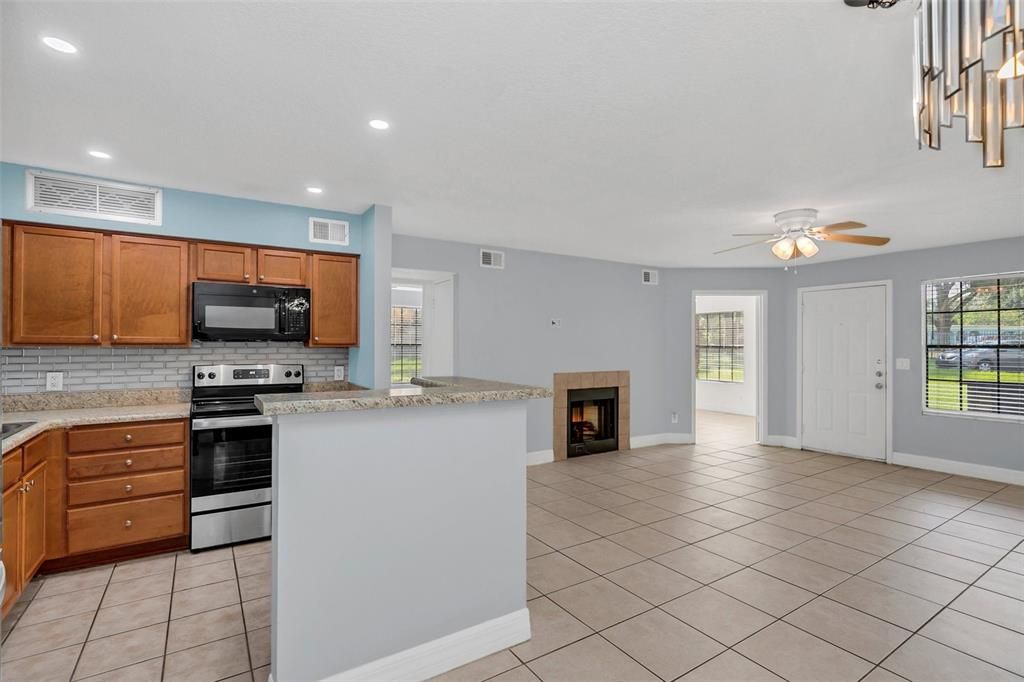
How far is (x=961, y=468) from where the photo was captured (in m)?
5.43

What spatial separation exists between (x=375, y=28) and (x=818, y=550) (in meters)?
3.99

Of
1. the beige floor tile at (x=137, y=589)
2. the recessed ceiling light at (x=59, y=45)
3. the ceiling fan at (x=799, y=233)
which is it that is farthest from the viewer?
the ceiling fan at (x=799, y=233)

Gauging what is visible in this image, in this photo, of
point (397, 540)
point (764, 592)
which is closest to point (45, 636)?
point (397, 540)

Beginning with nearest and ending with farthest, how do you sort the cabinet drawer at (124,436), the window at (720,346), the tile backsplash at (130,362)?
the cabinet drawer at (124,436) < the tile backsplash at (130,362) < the window at (720,346)

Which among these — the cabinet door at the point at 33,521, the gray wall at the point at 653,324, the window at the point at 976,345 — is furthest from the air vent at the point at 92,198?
the window at the point at 976,345

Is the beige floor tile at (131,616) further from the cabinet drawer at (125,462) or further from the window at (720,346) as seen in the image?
the window at (720,346)

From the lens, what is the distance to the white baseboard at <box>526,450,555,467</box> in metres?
5.88

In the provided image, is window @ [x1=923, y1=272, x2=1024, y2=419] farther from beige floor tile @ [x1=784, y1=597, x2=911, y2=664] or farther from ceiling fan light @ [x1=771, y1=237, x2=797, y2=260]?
beige floor tile @ [x1=784, y1=597, x2=911, y2=664]

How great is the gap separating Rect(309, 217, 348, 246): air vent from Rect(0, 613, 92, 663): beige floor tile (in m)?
2.80

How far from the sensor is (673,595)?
288 cm

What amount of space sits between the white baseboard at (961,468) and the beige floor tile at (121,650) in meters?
7.04

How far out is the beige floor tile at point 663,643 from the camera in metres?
2.27

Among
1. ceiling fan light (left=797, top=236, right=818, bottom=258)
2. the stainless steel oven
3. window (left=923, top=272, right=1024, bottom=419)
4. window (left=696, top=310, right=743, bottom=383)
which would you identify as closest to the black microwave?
the stainless steel oven

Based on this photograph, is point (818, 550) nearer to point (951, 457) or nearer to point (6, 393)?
point (951, 457)
